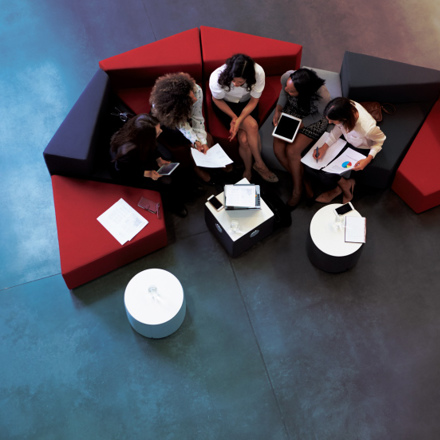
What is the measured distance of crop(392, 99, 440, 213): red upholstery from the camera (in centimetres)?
429

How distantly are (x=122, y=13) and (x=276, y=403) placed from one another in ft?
15.6

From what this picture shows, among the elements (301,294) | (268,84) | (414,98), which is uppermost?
(414,98)

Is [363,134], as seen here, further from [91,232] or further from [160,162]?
[91,232]

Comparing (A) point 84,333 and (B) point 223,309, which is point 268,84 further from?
(A) point 84,333

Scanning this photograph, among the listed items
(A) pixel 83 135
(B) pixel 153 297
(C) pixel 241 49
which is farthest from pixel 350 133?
(A) pixel 83 135

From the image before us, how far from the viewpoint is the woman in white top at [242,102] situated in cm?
393

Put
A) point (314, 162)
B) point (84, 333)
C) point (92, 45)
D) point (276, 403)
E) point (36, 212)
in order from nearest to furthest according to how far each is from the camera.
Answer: point (276, 403) → point (84, 333) → point (314, 162) → point (36, 212) → point (92, 45)

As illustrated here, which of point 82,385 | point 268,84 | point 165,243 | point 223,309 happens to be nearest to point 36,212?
point 165,243

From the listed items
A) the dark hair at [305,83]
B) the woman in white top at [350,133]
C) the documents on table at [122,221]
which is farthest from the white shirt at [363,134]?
the documents on table at [122,221]

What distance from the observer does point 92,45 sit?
18.1ft

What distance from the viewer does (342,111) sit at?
12.4 feet

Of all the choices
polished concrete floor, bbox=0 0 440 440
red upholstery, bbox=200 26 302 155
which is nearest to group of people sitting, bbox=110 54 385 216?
red upholstery, bbox=200 26 302 155

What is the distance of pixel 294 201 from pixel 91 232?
6.33 ft

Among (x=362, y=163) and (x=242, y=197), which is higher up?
(x=362, y=163)
